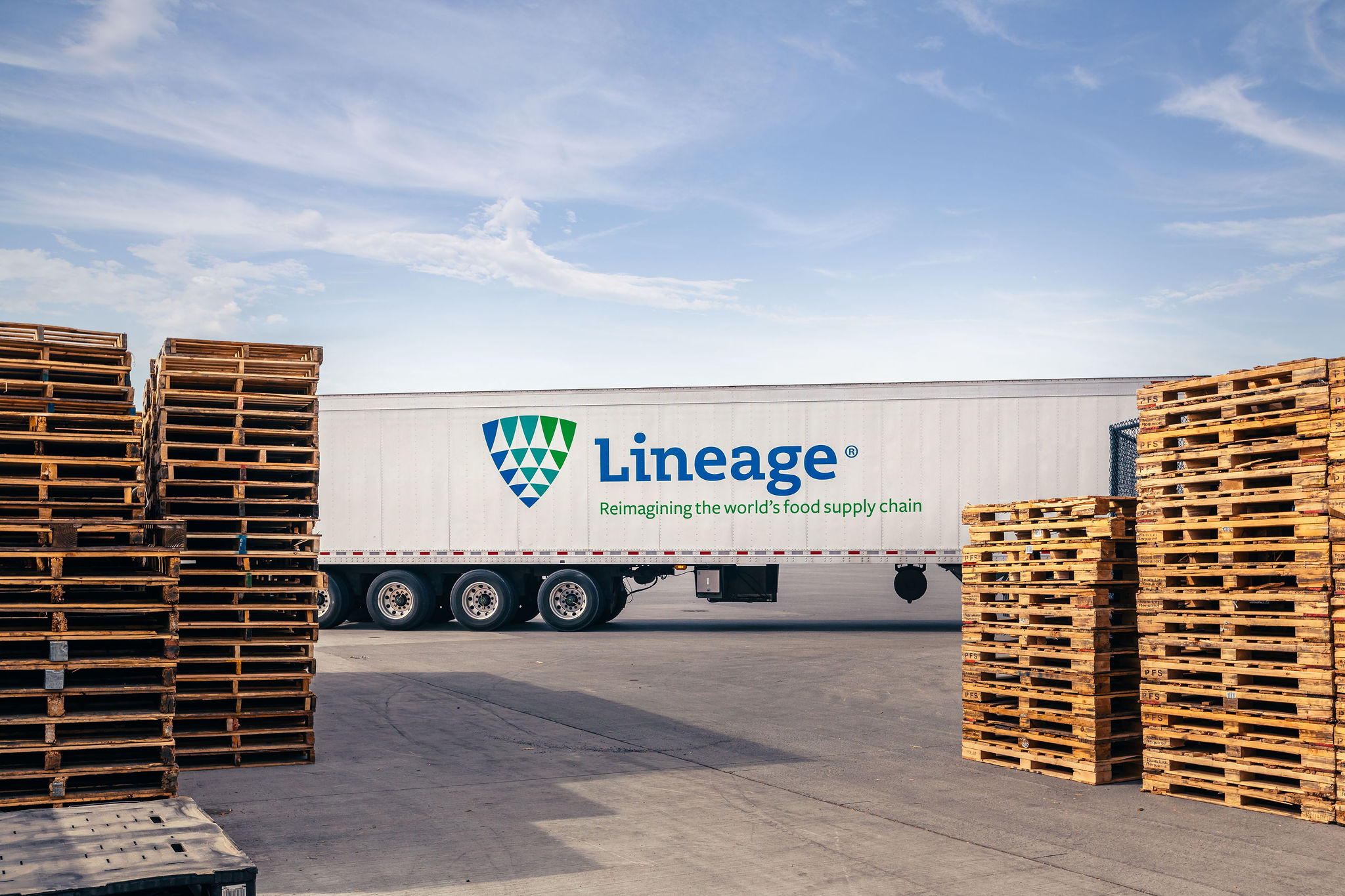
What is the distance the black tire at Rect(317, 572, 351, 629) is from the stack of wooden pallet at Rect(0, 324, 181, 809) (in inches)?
525

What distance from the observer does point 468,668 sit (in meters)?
15.7

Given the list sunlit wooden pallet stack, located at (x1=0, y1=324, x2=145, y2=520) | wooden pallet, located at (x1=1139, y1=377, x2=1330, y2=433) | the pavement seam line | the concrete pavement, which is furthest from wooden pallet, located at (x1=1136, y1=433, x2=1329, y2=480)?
sunlit wooden pallet stack, located at (x1=0, y1=324, x2=145, y2=520)

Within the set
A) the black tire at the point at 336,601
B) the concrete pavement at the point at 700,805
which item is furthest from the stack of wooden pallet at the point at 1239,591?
the black tire at the point at 336,601

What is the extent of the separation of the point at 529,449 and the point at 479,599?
3030mm

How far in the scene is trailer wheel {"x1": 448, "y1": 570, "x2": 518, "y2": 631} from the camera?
21.5 meters

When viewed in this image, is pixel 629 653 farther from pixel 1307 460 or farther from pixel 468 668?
pixel 1307 460

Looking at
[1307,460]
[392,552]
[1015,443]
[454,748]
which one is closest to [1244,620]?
[1307,460]

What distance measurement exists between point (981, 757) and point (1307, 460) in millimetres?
3560

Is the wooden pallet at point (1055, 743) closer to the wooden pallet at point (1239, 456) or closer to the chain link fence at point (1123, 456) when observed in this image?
the wooden pallet at point (1239, 456)

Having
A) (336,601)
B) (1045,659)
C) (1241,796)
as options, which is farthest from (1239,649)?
(336,601)

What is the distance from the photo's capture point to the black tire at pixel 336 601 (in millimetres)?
22094

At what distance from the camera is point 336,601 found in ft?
72.4

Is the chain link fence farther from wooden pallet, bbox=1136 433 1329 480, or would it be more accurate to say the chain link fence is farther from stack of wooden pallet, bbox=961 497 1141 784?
wooden pallet, bbox=1136 433 1329 480

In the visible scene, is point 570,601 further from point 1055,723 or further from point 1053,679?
point 1055,723
